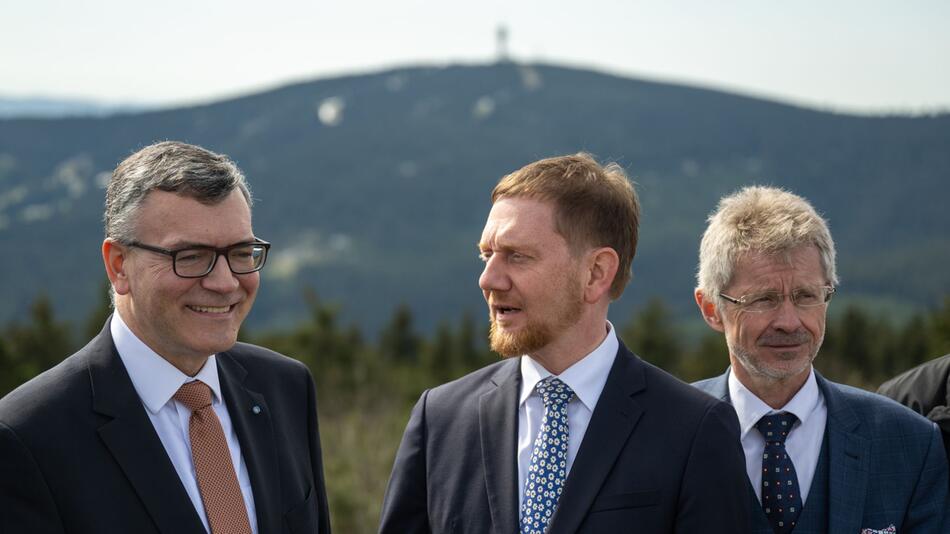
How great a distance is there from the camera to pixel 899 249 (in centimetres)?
19038

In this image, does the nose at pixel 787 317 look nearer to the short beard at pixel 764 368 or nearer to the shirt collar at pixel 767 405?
the short beard at pixel 764 368

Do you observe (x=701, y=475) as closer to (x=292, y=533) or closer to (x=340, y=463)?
(x=292, y=533)

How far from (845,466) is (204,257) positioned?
265 centimetres

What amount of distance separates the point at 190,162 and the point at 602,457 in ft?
6.04

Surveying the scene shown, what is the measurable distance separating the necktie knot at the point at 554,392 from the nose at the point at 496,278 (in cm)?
41

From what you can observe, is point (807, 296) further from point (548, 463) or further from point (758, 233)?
point (548, 463)

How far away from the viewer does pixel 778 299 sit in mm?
4324

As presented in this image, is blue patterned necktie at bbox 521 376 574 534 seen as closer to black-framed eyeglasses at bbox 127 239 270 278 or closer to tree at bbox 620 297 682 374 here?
black-framed eyeglasses at bbox 127 239 270 278

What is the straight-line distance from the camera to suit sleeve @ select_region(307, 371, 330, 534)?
4523 millimetres

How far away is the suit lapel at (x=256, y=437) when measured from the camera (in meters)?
3.97

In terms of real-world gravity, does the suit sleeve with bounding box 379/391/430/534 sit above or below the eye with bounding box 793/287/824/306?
below

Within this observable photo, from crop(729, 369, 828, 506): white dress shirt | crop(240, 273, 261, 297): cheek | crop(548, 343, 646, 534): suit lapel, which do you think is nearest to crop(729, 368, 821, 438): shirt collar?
crop(729, 369, 828, 506): white dress shirt

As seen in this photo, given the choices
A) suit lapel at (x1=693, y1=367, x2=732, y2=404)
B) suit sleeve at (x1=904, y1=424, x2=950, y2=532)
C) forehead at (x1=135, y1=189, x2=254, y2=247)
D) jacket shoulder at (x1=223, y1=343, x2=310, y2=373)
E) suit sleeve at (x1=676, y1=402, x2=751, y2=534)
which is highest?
forehead at (x1=135, y1=189, x2=254, y2=247)

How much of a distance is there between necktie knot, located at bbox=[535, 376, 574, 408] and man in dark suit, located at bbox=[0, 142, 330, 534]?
1095 mm
